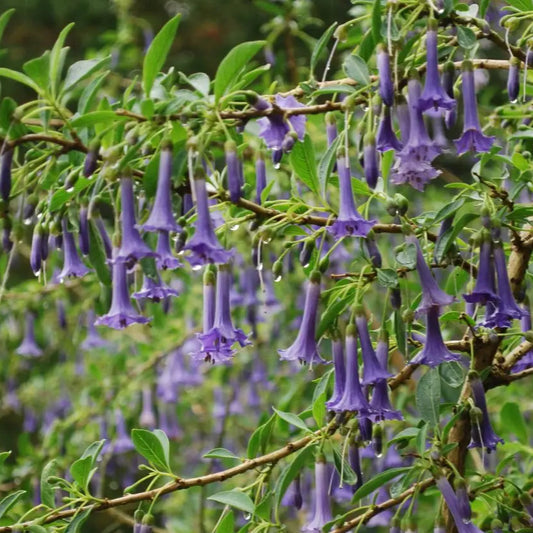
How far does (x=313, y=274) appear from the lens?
58.5 inches

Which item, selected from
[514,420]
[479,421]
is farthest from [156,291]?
[514,420]

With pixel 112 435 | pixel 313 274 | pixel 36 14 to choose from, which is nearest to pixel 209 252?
pixel 313 274

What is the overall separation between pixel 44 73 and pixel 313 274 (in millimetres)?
559

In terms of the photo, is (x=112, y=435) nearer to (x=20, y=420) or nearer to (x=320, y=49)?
(x=320, y=49)

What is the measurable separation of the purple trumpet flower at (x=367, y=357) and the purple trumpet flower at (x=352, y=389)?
1 cm

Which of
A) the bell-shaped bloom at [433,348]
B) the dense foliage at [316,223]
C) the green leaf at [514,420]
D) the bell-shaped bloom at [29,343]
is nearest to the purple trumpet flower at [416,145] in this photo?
the dense foliage at [316,223]

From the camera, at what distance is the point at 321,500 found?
162 cm

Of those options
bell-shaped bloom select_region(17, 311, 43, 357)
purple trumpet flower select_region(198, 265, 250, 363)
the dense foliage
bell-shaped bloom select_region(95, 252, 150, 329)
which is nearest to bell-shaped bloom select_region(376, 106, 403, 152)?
the dense foliage

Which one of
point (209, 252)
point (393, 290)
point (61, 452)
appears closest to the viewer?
point (209, 252)

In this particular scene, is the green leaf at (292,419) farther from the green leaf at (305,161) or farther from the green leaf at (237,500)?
the green leaf at (305,161)

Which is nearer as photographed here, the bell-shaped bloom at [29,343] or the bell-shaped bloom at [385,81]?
the bell-shaped bloom at [385,81]

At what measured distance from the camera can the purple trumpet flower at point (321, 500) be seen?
1585 mm

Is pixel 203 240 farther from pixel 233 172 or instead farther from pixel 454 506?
pixel 454 506

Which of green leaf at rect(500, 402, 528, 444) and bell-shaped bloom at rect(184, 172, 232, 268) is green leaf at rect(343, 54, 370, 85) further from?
green leaf at rect(500, 402, 528, 444)
